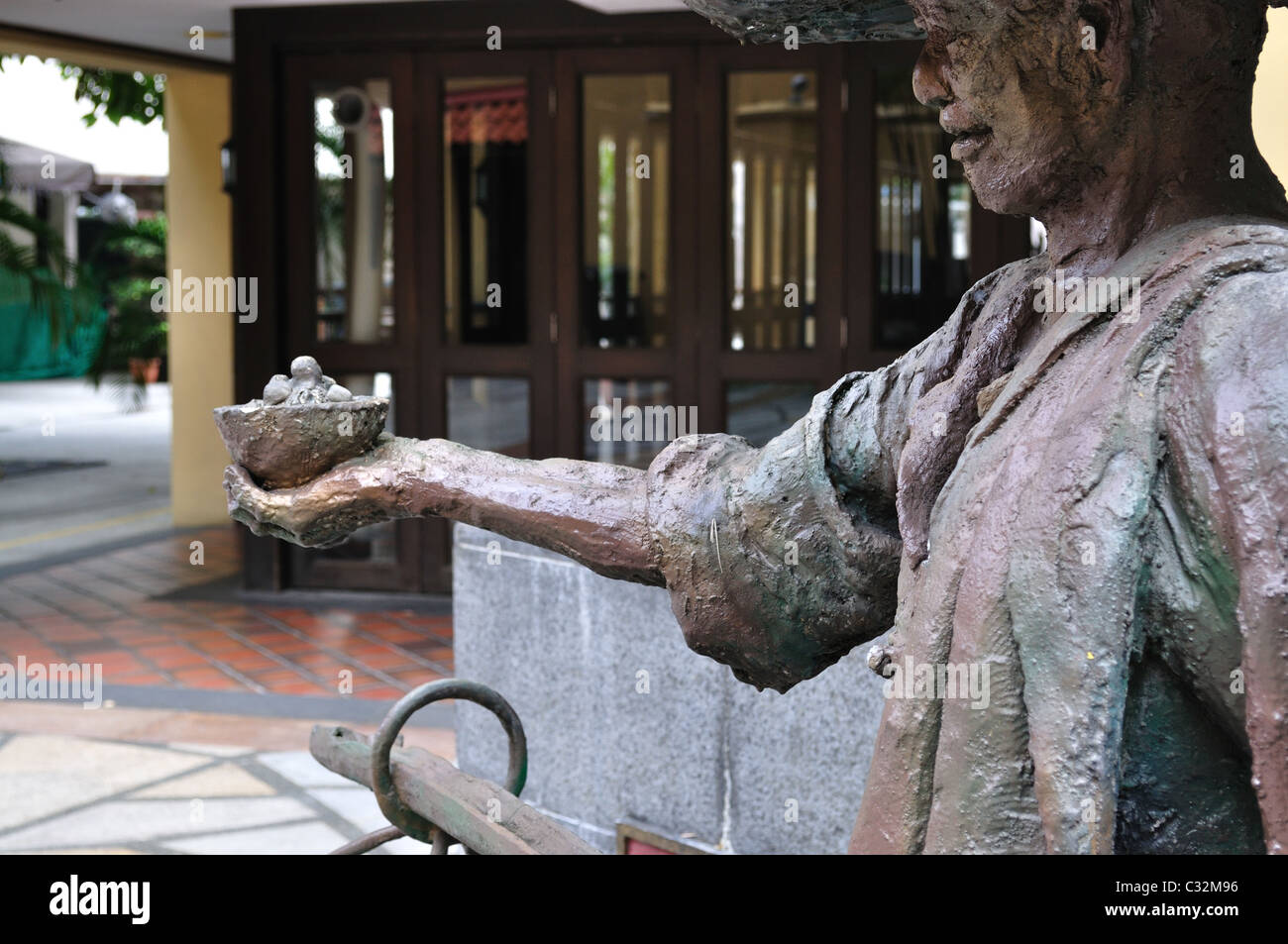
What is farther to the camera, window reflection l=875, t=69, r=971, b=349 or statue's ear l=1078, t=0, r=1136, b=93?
window reflection l=875, t=69, r=971, b=349

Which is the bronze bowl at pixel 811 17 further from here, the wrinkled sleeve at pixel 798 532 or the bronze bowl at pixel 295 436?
the bronze bowl at pixel 295 436

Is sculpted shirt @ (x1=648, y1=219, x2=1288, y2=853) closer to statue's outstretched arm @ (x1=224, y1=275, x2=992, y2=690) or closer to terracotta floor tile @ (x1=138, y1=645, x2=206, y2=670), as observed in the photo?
statue's outstretched arm @ (x1=224, y1=275, x2=992, y2=690)

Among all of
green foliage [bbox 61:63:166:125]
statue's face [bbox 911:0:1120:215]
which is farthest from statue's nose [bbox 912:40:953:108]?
green foliage [bbox 61:63:166:125]

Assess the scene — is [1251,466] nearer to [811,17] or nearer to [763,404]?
[811,17]

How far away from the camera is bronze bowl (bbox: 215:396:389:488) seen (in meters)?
1.64

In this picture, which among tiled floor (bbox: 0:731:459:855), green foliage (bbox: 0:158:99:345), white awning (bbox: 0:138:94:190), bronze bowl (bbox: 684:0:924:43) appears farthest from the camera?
white awning (bbox: 0:138:94:190)

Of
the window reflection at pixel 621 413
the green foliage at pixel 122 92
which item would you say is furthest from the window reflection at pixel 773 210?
the green foliage at pixel 122 92

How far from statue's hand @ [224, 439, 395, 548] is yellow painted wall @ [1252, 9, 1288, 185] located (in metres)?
2.16

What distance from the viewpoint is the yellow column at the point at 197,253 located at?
1036cm

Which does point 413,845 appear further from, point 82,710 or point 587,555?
point 587,555

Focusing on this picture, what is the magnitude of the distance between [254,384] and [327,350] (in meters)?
0.45

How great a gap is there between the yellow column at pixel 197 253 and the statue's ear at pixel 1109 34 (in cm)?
Answer: 955

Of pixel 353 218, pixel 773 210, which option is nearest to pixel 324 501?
pixel 773 210

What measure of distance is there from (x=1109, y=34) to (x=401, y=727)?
1.30m
